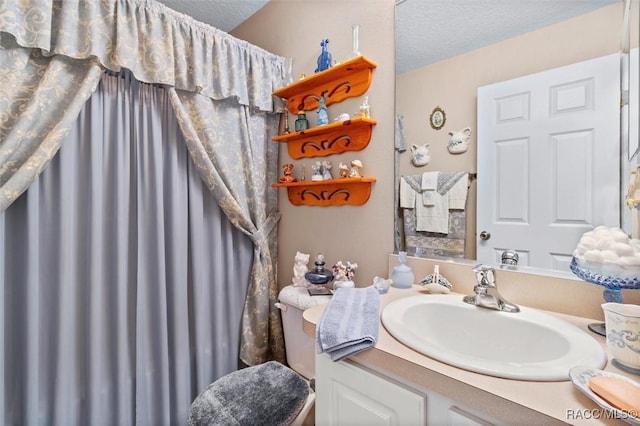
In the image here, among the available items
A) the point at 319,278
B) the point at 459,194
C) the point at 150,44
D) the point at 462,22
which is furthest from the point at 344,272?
the point at 150,44

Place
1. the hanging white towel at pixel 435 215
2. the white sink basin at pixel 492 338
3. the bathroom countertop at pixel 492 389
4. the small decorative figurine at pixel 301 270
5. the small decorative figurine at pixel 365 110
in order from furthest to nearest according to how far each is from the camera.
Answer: the small decorative figurine at pixel 301 270 < the small decorative figurine at pixel 365 110 < the hanging white towel at pixel 435 215 < the white sink basin at pixel 492 338 < the bathroom countertop at pixel 492 389

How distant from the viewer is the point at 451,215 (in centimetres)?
123

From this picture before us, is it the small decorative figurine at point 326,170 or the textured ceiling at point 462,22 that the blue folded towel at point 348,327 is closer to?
the small decorative figurine at point 326,170

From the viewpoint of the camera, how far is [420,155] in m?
1.31

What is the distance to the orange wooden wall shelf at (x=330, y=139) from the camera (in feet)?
4.81

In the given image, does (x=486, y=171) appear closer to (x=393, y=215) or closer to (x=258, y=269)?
(x=393, y=215)

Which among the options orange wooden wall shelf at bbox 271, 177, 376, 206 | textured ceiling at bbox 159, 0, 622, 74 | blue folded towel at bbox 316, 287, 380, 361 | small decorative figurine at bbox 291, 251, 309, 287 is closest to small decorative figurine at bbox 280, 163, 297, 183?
orange wooden wall shelf at bbox 271, 177, 376, 206

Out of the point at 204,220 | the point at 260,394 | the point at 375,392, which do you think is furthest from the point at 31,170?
the point at 375,392

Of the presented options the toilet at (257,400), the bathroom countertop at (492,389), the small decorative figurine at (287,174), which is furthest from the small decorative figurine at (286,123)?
the bathroom countertop at (492,389)

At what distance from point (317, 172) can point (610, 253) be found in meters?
1.22

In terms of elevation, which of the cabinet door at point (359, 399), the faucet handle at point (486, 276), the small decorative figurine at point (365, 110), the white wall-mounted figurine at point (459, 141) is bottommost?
the cabinet door at point (359, 399)

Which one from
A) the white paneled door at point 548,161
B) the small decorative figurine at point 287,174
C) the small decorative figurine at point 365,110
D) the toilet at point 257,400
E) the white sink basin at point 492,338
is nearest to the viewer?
the white sink basin at point 492,338

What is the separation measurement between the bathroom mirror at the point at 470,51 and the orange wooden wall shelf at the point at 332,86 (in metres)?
0.18

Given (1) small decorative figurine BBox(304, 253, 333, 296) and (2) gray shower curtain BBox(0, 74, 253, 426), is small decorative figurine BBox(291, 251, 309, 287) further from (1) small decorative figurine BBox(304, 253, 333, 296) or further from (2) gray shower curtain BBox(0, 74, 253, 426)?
(2) gray shower curtain BBox(0, 74, 253, 426)
